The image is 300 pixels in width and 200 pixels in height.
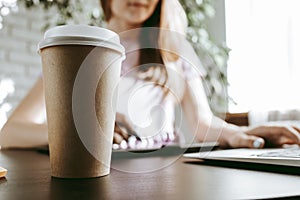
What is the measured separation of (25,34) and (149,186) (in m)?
2.50

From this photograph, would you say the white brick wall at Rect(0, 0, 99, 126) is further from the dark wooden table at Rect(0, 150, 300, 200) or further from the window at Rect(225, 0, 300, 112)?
the dark wooden table at Rect(0, 150, 300, 200)

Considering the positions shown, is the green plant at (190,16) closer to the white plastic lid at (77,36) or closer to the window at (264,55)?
the window at (264,55)

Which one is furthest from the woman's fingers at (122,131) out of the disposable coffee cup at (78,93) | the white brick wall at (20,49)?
the white brick wall at (20,49)

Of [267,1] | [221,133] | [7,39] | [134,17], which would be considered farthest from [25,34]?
[221,133]

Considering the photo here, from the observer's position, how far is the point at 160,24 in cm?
154

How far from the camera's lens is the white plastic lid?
308mm

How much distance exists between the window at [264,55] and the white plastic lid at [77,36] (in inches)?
73.3

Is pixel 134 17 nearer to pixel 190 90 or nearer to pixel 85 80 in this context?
pixel 190 90

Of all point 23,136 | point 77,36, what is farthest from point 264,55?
point 77,36

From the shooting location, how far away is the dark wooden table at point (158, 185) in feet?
0.81

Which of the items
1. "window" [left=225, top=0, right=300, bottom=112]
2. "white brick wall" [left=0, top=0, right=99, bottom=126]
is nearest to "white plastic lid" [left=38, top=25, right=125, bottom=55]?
"window" [left=225, top=0, right=300, bottom=112]

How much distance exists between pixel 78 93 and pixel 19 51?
2381mm

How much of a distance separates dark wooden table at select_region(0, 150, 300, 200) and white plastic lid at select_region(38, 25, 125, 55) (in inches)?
4.9

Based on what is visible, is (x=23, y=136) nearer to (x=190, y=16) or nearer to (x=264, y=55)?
(x=264, y=55)
